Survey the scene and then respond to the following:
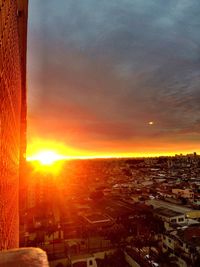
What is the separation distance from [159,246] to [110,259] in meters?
5.01

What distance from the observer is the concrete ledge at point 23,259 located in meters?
0.75

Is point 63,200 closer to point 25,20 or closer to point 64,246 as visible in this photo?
point 64,246

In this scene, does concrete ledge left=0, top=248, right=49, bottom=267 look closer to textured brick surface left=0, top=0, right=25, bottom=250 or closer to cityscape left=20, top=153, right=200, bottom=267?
textured brick surface left=0, top=0, right=25, bottom=250

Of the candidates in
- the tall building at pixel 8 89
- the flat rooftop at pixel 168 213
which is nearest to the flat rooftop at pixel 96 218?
the flat rooftop at pixel 168 213

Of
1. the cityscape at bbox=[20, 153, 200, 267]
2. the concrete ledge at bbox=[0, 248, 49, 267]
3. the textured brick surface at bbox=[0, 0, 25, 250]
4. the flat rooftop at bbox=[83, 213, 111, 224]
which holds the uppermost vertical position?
the textured brick surface at bbox=[0, 0, 25, 250]

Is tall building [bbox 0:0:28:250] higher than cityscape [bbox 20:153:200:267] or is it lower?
higher

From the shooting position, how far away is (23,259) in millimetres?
772

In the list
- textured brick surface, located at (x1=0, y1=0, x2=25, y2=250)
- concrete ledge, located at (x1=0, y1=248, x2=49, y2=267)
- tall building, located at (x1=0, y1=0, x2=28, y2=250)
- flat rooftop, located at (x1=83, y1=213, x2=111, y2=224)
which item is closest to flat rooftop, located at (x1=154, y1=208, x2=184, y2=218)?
flat rooftop, located at (x1=83, y1=213, x2=111, y2=224)

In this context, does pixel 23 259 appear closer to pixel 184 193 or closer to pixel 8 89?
pixel 8 89

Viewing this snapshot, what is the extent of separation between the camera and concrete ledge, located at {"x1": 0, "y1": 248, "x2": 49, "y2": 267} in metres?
0.75

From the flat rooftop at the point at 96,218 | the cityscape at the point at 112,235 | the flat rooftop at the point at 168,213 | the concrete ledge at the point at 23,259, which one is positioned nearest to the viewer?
the concrete ledge at the point at 23,259

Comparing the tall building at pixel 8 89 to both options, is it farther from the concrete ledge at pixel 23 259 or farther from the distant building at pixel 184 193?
the distant building at pixel 184 193

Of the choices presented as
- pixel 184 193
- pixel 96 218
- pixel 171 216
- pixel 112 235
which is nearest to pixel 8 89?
pixel 112 235

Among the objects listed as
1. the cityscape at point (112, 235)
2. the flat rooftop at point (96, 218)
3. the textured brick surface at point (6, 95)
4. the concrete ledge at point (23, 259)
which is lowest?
the cityscape at point (112, 235)
